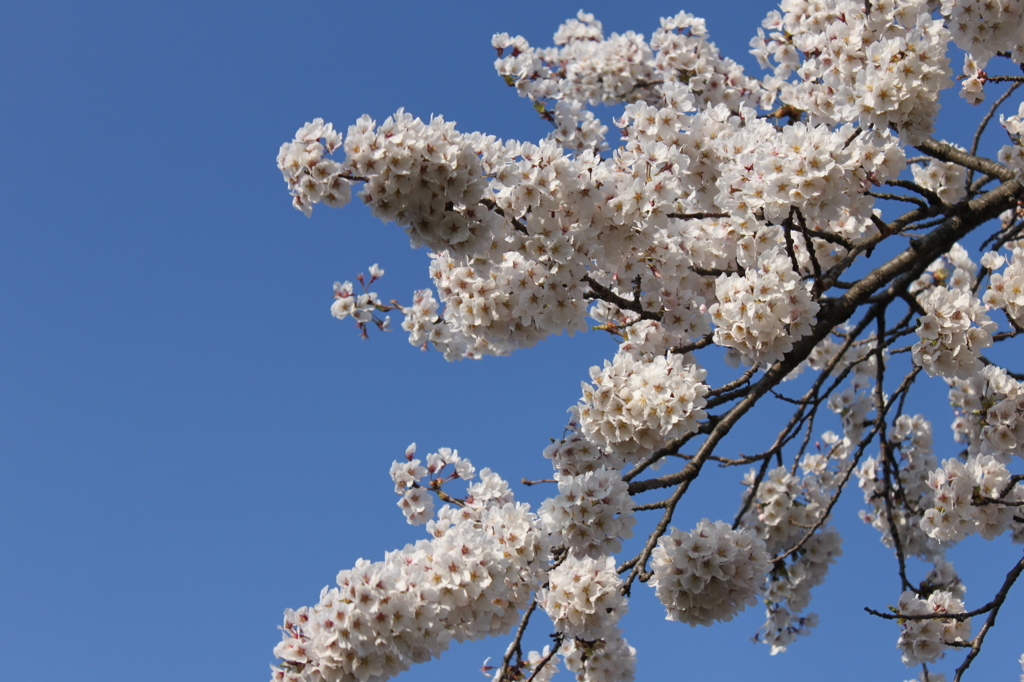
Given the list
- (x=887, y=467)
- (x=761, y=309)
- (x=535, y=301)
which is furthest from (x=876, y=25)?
(x=887, y=467)

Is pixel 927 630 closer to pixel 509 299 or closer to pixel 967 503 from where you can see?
pixel 967 503

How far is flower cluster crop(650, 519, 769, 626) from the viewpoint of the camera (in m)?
4.34

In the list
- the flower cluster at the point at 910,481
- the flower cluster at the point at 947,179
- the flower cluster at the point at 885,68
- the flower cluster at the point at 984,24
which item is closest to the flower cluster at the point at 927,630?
the flower cluster at the point at 910,481

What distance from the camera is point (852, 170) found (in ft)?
14.2

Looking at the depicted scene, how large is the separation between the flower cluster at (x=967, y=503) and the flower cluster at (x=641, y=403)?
91.3 inches

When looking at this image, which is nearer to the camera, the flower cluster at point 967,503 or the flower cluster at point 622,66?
the flower cluster at point 967,503

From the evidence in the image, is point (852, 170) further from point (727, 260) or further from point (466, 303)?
point (466, 303)

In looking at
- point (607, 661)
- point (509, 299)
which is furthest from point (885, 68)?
point (607, 661)

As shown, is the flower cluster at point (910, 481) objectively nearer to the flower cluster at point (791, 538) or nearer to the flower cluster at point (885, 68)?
the flower cluster at point (791, 538)

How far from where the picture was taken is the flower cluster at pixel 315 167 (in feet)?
12.7

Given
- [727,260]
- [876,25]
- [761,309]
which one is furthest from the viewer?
[727,260]

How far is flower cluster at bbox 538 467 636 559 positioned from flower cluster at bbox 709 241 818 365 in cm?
107

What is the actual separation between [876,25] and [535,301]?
2778mm

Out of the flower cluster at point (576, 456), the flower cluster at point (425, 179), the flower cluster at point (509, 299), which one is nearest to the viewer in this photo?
the flower cluster at point (425, 179)
